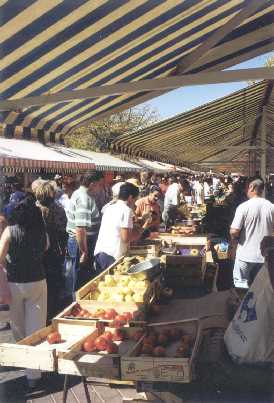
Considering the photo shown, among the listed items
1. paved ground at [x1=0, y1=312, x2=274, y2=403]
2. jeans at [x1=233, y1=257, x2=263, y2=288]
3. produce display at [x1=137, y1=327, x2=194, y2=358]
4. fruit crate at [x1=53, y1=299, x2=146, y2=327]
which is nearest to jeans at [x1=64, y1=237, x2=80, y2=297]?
fruit crate at [x1=53, y1=299, x2=146, y2=327]

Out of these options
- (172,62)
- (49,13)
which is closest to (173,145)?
(172,62)

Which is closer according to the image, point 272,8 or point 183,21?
point 183,21

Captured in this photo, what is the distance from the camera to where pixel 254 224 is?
5.15 metres

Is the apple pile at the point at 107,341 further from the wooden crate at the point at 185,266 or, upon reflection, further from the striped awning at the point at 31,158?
the striped awning at the point at 31,158

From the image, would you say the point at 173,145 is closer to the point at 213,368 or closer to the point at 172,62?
the point at 172,62

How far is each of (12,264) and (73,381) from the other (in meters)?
1.24

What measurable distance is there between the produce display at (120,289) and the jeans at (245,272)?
1.17 metres

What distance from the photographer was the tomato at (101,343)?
10.4ft

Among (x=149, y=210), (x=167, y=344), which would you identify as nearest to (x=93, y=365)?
(x=167, y=344)

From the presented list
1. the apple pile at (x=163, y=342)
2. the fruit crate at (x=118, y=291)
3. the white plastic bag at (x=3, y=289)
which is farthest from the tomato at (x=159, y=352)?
the white plastic bag at (x=3, y=289)

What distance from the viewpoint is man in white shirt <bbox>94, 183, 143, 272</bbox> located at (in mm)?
4961

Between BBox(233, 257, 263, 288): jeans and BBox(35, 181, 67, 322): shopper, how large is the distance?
213 centimetres

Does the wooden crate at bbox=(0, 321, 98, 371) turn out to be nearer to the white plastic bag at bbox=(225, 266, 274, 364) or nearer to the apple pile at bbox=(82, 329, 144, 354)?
the apple pile at bbox=(82, 329, 144, 354)

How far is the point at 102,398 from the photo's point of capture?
390 cm
